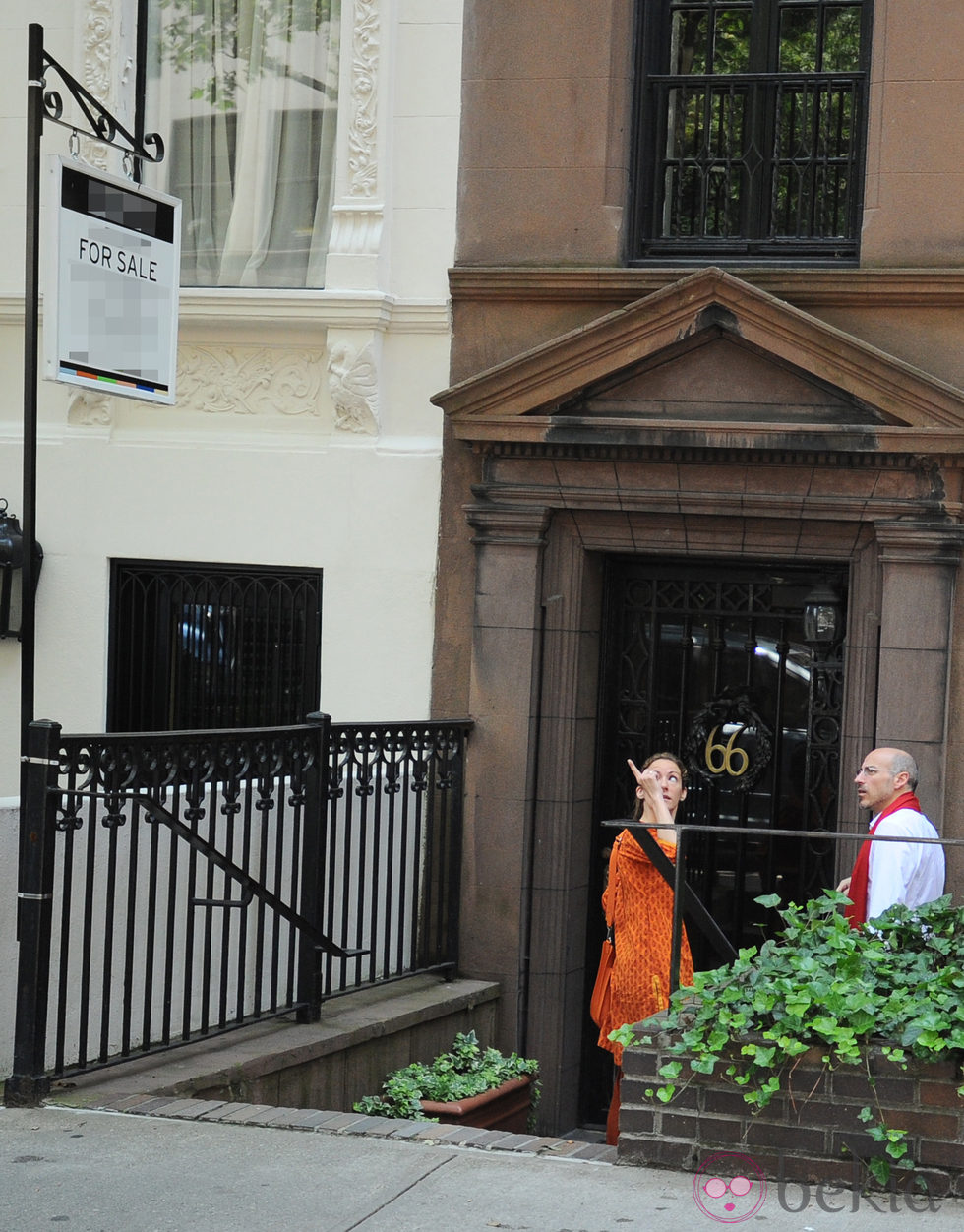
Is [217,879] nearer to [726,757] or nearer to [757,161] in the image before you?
[726,757]

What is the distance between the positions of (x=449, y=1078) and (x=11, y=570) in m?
3.79

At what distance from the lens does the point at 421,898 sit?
9.02 metres

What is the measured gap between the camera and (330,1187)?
5.38 m

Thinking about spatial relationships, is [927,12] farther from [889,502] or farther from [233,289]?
[233,289]

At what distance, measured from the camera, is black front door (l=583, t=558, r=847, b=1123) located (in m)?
8.98

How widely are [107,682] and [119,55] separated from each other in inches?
142

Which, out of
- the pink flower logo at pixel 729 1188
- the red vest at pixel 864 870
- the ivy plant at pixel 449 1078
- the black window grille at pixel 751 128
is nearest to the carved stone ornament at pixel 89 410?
the black window grille at pixel 751 128

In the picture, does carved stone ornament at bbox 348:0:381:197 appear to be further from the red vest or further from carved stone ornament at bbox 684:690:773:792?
the red vest

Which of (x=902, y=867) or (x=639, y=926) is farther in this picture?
(x=639, y=926)

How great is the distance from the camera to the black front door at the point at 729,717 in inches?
353

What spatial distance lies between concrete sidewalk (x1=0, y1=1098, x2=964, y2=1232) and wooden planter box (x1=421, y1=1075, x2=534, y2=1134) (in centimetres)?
176

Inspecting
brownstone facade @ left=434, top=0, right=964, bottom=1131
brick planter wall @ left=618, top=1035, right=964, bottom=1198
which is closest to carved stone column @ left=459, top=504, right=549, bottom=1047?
brownstone facade @ left=434, top=0, right=964, bottom=1131

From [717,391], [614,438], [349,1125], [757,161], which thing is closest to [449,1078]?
[349,1125]

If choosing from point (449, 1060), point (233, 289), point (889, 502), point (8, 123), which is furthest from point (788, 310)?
point (8, 123)
